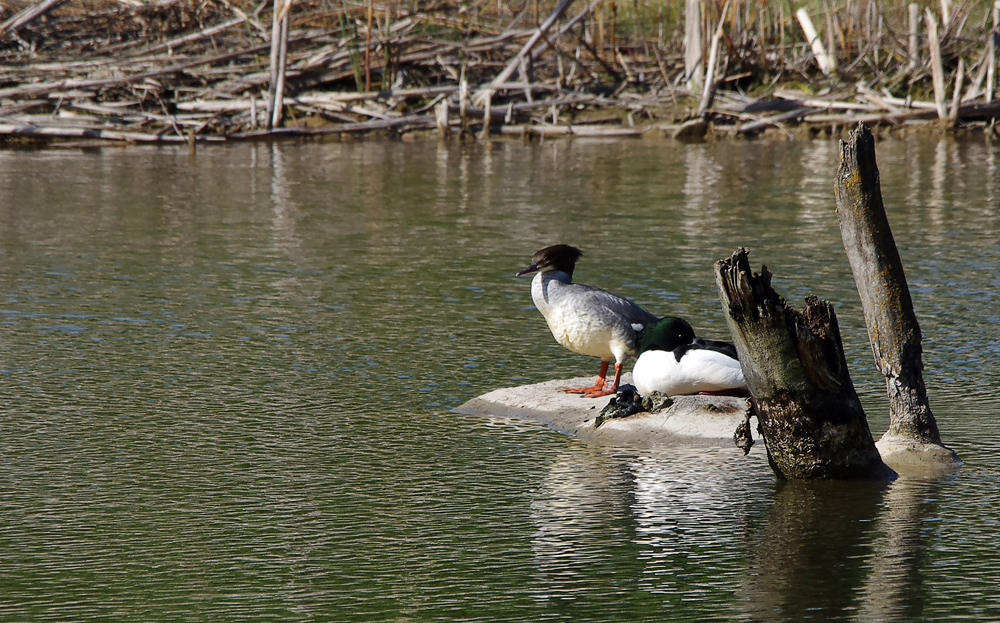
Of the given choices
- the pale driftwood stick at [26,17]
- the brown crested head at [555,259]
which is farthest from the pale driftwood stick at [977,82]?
the brown crested head at [555,259]

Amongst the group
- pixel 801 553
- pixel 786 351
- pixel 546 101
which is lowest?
pixel 801 553

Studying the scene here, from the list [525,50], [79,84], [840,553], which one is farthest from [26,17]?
[840,553]

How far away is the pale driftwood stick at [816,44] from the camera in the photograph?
25219mm

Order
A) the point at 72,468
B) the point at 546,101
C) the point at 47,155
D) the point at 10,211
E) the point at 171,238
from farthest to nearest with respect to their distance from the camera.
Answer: the point at 546,101
the point at 47,155
the point at 10,211
the point at 171,238
the point at 72,468

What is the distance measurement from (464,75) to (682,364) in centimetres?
1842

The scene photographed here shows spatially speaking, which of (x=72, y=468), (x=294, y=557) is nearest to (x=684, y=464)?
(x=294, y=557)

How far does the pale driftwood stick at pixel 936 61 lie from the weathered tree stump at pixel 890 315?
56.7 ft

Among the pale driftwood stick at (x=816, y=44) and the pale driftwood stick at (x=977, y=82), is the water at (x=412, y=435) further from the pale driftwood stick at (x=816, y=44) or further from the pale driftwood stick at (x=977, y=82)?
the pale driftwood stick at (x=816, y=44)

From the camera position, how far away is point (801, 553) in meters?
5.14

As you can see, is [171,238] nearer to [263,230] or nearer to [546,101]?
[263,230]

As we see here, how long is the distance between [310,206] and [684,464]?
34.3 feet

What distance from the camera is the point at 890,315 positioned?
6.21m

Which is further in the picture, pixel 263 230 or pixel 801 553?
pixel 263 230

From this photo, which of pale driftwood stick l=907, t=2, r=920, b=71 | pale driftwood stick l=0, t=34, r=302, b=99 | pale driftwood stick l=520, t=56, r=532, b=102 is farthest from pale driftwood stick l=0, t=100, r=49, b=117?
pale driftwood stick l=907, t=2, r=920, b=71
